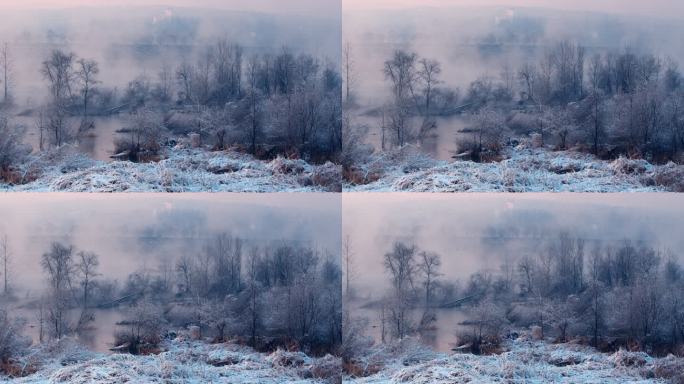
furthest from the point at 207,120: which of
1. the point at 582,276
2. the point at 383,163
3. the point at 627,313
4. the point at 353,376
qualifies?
the point at 627,313

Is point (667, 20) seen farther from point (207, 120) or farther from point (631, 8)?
point (207, 120)

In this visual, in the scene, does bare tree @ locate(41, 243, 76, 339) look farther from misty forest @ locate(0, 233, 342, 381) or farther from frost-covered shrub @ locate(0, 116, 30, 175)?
frost-covered shrub @ locate(0, 116, 30, 175)

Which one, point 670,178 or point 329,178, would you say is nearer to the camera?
point 670,178

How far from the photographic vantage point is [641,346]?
18.6ft

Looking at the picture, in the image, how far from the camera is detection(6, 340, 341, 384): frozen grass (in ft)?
18.5

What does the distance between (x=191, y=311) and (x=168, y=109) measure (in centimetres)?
134

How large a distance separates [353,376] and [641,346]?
74.2 inches

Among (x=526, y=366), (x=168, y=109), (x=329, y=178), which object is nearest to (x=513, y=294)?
(x=526, y=366)

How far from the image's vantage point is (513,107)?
5742 mm

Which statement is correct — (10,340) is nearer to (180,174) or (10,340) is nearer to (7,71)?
(180,174)

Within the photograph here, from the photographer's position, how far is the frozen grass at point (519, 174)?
18.6 feet

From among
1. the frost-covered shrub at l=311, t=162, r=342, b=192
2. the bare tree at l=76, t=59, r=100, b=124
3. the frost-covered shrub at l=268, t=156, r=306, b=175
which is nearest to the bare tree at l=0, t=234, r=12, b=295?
the bare tree at l=76, t=59, r=100, b=124

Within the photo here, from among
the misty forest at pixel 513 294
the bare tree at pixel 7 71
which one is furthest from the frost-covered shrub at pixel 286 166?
the bare tree at pixel 7 71

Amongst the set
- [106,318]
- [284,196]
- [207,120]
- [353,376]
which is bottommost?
[353,376]
